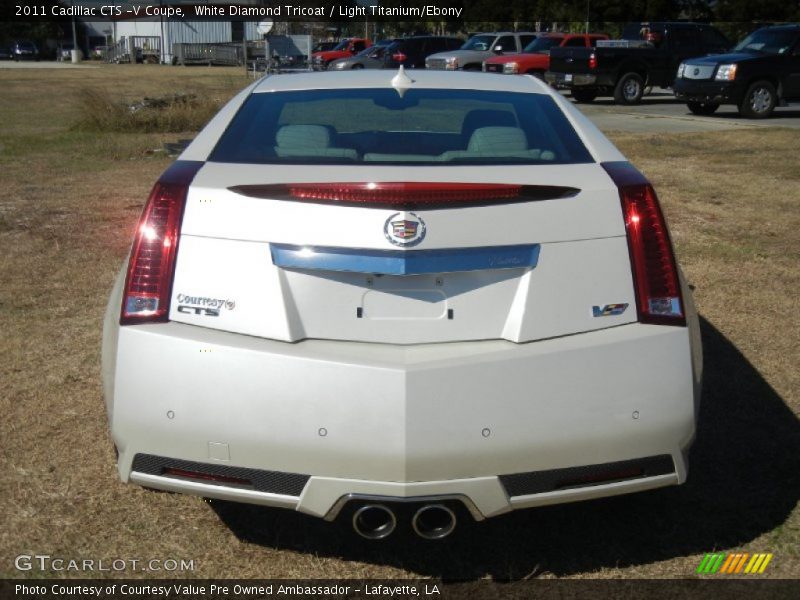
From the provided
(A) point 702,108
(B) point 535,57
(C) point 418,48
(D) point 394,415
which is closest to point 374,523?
(D) point 394,415

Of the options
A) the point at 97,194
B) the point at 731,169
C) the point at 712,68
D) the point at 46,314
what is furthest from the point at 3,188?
the point at 712,68

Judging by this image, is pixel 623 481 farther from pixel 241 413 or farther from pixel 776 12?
pixel 776 12

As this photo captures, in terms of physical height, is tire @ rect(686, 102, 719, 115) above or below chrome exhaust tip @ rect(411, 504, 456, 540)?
below

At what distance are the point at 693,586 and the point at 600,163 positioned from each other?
1.45 metres

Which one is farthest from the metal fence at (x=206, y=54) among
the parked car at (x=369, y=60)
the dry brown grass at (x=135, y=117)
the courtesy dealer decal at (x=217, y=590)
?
the courtesy dealer decal at (x=217, y=590)

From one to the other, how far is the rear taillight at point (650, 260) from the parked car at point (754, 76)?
1784cm

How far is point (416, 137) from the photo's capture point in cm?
410

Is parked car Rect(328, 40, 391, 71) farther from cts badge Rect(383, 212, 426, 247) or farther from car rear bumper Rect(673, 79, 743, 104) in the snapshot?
cts badge Rect(383, 212, 426, 247)

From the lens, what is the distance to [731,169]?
12258 mm

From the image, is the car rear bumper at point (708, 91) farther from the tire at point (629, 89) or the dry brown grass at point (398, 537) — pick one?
the dry brown grass at point (398, 537)

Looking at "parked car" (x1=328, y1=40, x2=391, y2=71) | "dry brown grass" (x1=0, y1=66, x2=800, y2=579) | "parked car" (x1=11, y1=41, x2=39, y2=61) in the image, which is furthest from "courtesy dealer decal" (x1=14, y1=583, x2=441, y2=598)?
"parked car" (x1=11, y1=41, x2=39, y2=61)

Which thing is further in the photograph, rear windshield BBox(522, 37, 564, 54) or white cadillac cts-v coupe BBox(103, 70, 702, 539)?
rear windshield BBox(522, 37, 564, 54)

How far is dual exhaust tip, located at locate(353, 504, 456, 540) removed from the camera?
3010 millimetres

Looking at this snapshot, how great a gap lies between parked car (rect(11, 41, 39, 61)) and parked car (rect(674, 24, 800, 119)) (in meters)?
68.0
